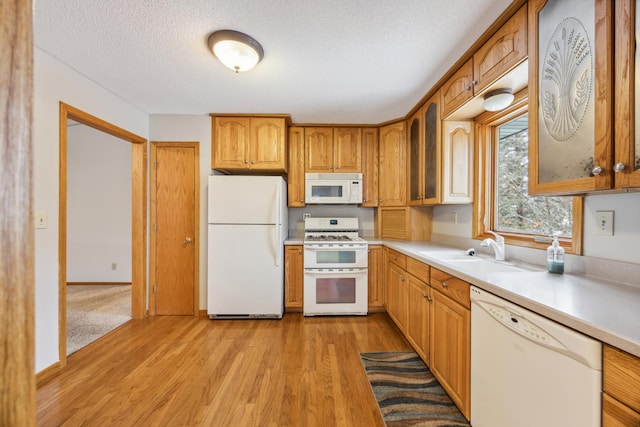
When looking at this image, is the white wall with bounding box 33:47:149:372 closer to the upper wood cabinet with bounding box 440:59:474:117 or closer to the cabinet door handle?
the upper wood cabinet with bounding box 440:59:474:117

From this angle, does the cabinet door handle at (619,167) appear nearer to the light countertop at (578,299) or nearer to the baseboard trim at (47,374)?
the light countertop at (578,299)

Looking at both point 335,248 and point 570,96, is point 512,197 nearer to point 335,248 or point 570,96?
point 570,96

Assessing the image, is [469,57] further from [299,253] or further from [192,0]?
[299,253]

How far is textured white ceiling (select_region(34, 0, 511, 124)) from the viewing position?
1.43 meters

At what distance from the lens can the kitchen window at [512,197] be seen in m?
1.61

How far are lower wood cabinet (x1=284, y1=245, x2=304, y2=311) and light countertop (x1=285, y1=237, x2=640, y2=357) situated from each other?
1856 mm

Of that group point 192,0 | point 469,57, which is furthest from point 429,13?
point 192,0

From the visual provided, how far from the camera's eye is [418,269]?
2.03m

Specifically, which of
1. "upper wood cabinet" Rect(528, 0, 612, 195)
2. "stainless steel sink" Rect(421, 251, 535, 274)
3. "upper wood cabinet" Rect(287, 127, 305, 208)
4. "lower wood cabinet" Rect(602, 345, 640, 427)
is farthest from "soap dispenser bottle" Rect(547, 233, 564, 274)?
"upper wood cabinet" Rect(287, 127, 305, 208)

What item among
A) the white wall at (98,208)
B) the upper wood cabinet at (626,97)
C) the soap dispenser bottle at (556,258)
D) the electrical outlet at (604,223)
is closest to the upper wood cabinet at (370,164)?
the soap dispenser bottle at (556,258)

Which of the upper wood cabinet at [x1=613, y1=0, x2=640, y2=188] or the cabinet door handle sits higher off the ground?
the upper wood cabinet at [x1=613, y1=0, x2=640, y2=188]

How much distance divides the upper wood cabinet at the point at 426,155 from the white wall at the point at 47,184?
310cm

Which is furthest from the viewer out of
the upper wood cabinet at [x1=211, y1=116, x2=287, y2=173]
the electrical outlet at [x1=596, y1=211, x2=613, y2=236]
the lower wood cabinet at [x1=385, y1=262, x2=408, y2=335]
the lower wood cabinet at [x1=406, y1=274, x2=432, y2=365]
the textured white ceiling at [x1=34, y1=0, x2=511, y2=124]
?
the upper wood cabinet at [x1=211, y1=116, x2=287, y2=173]

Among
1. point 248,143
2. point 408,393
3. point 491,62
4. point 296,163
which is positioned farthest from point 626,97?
point 248,143
